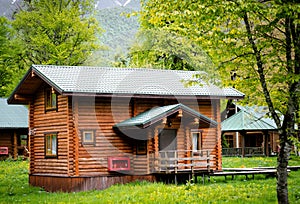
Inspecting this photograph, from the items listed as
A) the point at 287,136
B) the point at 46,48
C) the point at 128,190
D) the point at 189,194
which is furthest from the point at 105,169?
the point at 46,48

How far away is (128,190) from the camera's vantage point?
21.2 m

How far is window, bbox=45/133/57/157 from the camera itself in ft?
83.4

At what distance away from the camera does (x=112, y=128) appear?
24.9 m

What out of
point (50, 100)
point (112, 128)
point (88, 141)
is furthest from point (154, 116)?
point (50, 100)

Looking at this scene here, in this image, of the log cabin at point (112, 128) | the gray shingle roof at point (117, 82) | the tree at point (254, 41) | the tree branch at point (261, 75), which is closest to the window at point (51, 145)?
the log cabin at point (112, 128)

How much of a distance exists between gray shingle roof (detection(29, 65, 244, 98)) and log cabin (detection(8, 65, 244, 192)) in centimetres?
5

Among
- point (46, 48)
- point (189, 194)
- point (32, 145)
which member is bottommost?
point (189, 194)

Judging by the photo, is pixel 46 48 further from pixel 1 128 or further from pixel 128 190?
pixel 128 190

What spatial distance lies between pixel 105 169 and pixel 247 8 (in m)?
12.2

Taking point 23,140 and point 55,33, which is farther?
point 23,140

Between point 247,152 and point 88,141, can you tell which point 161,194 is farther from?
point 247,152

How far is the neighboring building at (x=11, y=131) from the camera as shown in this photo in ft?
137

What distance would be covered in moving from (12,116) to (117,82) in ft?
67.1

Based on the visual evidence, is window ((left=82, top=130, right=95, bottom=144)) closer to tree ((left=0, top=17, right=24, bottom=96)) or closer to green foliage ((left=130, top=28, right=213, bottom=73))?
green foliage ((left=130, top=28, right=213, bottom=73))
